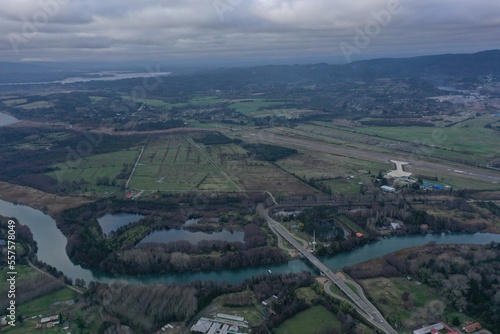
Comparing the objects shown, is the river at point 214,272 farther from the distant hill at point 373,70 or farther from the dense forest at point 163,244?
the distant hill at point 373,70

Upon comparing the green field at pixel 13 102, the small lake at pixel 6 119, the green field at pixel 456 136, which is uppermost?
the green field at pixel 13 102

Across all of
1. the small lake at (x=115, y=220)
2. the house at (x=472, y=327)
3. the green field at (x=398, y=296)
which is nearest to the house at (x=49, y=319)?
the small lake at (x=115, y=220)

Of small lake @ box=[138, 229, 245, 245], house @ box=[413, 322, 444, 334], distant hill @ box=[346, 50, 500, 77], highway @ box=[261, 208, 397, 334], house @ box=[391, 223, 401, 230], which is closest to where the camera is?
house @ box=[413, 322, 444, 334]

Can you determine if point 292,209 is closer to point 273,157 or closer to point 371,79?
point 273,157

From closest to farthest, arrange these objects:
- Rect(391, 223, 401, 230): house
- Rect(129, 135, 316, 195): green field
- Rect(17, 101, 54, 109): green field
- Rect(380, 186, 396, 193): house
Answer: Rect(391, 223, 401, 230): house < Rect(380, 186, 396, 193): house < Rect(129, 135, 316, 195): green field < Rect(17, 101, 54, 109): green field

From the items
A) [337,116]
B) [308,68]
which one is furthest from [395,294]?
[308,68]

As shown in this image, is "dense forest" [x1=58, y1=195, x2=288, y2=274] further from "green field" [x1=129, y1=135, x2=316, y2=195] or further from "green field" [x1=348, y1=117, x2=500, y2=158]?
"green field" [x1=348, y1=117, x2=500, y2=158]

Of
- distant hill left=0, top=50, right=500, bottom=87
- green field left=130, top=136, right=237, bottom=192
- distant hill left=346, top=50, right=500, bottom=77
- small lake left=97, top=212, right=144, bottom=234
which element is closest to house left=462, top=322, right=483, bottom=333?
green field left=130, top=136, right=237, bottom=192

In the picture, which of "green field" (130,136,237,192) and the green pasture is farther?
the green pasture
